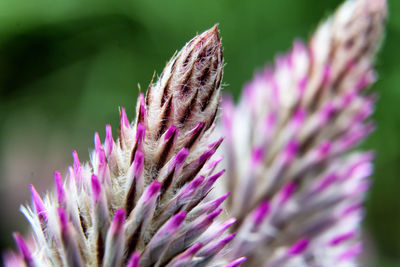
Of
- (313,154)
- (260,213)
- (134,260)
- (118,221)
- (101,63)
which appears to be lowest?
(134,260)

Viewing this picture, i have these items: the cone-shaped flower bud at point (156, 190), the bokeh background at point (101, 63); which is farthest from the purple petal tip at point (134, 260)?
the bokeh background at point (101, 63)

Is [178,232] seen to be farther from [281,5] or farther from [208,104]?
[281,5]

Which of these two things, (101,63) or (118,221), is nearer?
(118,221)

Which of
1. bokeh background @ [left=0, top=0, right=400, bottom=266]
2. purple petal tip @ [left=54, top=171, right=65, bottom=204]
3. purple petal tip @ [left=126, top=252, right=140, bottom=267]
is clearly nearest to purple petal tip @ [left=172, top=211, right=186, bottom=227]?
purple petal tip @ [left=126, top=252, right=140, bottom=267]

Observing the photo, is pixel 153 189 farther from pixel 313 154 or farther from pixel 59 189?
pixel 313 154

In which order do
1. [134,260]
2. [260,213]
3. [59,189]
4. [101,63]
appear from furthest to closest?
[101,63] → [260,213] → [59,189] → [134,260]

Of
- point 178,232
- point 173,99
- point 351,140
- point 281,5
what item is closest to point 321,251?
point 351,140

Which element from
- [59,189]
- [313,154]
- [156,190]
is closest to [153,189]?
[156,190]

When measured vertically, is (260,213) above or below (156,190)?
above
